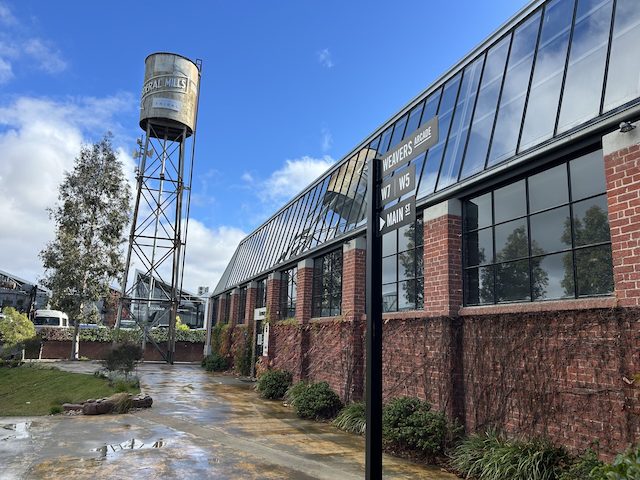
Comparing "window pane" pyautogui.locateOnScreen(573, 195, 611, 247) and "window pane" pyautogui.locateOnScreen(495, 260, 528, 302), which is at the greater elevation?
"window pane" pyautogui.locateOnScreen(573, 195, 611, 247)

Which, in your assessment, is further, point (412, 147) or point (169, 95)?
point (169, 95)

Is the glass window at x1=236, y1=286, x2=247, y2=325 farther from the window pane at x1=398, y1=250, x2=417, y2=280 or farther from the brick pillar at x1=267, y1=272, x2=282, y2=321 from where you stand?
the window pane at x1=398, y1=250, x2=417, y2=280

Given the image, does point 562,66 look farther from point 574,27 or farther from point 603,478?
point 603,478

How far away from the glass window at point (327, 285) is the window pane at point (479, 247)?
542 centimetres

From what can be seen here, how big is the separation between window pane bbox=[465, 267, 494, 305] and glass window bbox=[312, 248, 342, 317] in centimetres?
538

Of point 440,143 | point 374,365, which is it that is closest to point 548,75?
point 440,143

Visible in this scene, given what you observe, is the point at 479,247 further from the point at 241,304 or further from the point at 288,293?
the point at 241,304

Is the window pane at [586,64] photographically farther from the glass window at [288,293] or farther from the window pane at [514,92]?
the glass window at [288,293]

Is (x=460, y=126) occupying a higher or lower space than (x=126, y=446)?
higher

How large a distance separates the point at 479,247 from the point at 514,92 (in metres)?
2.64

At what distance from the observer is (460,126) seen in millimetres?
9688

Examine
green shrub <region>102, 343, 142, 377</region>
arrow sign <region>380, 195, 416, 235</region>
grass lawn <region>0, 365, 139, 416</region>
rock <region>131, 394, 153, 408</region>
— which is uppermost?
arrow sign <region>380, 195, 416, 235</region>

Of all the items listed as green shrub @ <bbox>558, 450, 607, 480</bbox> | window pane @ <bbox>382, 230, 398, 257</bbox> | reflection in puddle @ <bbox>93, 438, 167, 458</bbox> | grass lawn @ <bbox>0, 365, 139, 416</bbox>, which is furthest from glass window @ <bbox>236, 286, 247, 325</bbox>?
green shrub @ <bbox>558, 450, 607, 480</bbox>

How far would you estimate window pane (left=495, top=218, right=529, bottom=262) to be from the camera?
763 centimetres
